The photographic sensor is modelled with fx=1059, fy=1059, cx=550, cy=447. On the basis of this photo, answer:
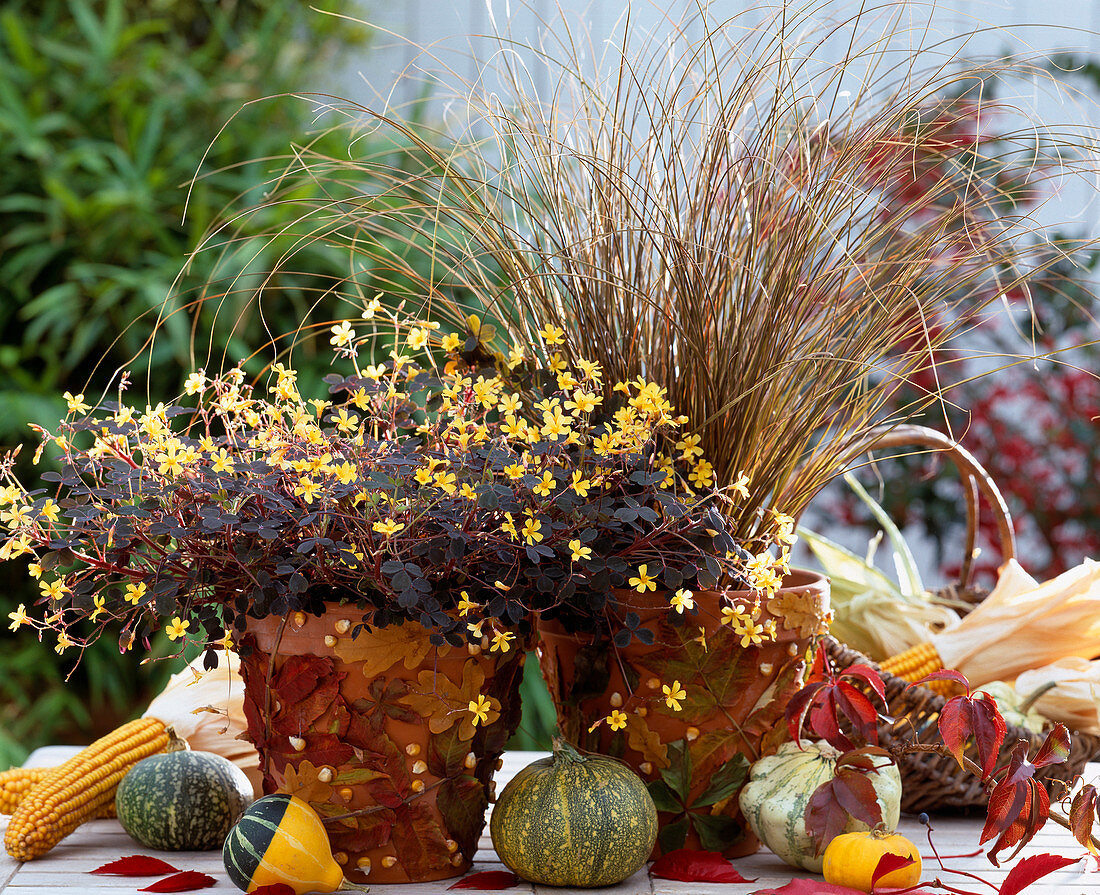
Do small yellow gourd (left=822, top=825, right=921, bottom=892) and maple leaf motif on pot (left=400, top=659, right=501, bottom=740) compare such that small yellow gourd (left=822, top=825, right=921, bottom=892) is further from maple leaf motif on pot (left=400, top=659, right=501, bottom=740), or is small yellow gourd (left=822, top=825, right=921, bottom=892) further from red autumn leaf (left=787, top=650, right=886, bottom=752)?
maple leaf motif on pot (left=400, top=659, right=501, bottom=740)

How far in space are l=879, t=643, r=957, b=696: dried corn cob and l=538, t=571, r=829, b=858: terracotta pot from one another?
0.82 feet

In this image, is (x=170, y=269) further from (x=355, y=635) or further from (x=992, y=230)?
(x=355, y=635)

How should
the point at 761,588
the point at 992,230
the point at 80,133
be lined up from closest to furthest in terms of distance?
the point at 761,588
the point at 992,230
the point at 80,133

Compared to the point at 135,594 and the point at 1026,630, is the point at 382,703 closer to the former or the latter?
the point at 135,594

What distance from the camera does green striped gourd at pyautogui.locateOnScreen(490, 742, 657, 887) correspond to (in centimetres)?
76

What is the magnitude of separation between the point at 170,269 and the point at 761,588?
6.38 feet

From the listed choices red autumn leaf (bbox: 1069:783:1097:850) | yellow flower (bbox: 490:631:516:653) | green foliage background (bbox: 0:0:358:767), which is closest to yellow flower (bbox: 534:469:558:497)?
yellow flower (bbox: 490:631:516:653)

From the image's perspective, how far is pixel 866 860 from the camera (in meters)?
0.75

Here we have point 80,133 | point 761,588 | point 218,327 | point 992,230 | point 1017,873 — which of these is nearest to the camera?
point 1017,873

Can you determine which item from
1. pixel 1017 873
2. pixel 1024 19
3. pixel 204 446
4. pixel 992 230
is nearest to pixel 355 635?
pixel 204 446

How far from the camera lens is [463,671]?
31.4 inches

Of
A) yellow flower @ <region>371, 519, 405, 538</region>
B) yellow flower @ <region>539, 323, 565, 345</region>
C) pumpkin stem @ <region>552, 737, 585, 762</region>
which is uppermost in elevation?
yellow flower @ <region>539, 323, 565, 345</region>

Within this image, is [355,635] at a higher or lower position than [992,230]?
lower

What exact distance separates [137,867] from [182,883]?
5 centimetres
